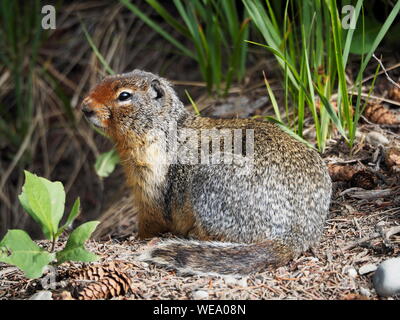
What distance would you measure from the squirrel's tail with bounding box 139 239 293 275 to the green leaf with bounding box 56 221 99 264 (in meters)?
0.55

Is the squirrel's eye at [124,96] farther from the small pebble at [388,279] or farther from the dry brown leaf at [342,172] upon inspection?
the small pebble at [388,279]

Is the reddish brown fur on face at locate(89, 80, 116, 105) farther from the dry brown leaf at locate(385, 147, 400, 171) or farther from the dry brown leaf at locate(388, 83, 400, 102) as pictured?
the dry brown leaf at locate(388, 83, 400, 102)

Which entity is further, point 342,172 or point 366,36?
point 366,36

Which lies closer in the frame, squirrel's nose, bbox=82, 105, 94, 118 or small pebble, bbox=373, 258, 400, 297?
small pebble, bbox=373, 258, 400, 297

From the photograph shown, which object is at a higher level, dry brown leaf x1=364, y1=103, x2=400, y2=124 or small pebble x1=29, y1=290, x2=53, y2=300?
dry brown leaf x1=364, y1=103, x2=400, y2=124

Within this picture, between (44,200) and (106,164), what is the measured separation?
8.29ft

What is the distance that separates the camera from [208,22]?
5.89 meters

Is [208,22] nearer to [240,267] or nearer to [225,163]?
[225,163]

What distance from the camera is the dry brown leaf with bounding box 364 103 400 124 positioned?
5.18 meters

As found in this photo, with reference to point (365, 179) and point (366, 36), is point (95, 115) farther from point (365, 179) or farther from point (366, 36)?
point (366, 36)

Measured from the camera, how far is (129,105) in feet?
14.4

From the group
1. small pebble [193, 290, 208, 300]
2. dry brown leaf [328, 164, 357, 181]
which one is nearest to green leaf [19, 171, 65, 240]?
small pebble [193, 290, 208, 300]

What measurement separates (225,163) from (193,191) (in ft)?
1.07

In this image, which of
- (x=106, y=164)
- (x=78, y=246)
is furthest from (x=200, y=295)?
(x=106, y=164)
